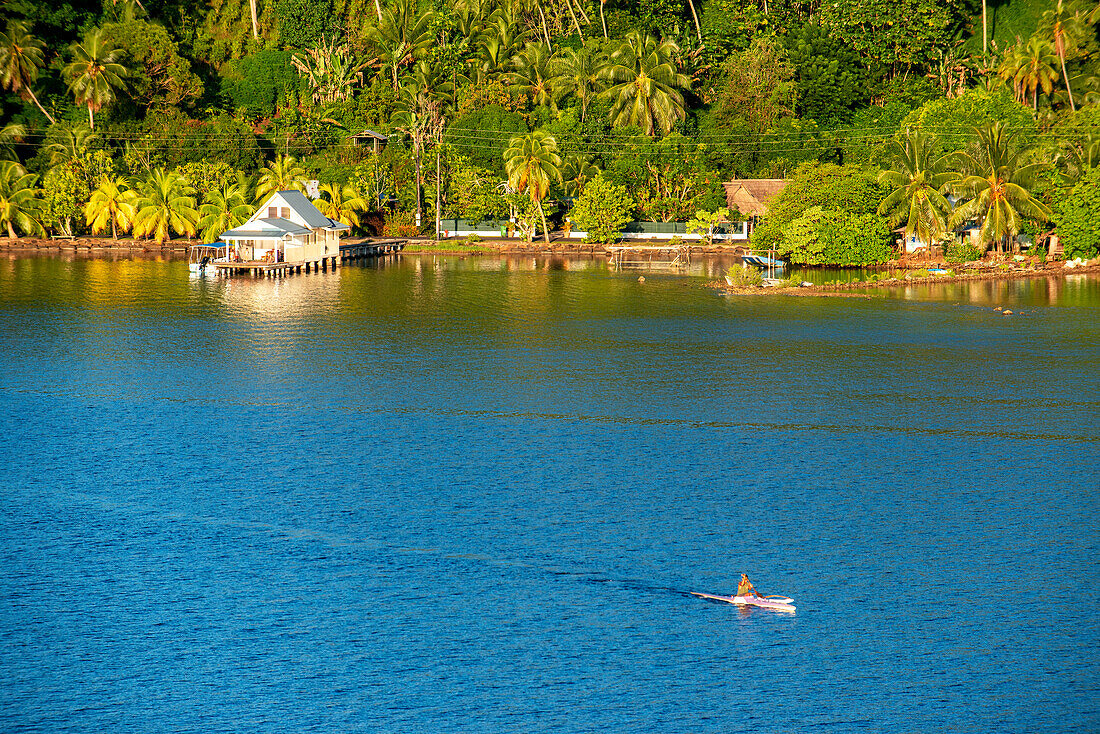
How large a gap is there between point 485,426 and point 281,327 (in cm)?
2254

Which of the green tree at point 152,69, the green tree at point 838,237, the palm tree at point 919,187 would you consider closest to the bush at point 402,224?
the green tree at point 152,69

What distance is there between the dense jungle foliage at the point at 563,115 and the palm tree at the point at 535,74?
0.27 m

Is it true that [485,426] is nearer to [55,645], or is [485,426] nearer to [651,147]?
[55,645]

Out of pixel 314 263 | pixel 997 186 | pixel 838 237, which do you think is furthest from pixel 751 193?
pixel 314 263

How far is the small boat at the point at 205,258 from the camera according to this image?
80.3 meters

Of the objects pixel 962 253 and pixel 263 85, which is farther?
pixel 263 85

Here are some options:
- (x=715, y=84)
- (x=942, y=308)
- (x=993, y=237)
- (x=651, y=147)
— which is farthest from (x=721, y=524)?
(x=715, y=84)

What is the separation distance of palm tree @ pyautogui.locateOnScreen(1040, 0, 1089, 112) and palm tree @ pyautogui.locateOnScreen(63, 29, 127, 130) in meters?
83.9

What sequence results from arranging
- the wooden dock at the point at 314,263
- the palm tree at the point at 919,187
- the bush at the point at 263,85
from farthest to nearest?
the bush at the point at 263,85 < the wooden dock at the point at 314,263 < the palm tree at the point at 919,187

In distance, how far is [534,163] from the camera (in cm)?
9112

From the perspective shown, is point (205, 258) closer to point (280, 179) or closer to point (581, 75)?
point (280, 179)

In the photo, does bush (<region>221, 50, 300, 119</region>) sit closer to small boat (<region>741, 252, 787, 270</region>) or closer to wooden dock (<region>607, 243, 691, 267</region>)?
wooden dock (<region>607, 243, 691, 267</region>)

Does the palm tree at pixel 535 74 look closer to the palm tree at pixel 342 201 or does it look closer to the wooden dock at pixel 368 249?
the palm tree at pixel 342 201

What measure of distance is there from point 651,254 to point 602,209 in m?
6.36
